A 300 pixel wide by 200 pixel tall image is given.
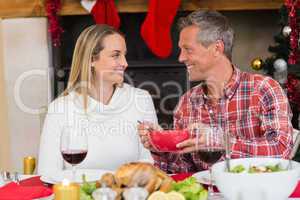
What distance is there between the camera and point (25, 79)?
3.44 m

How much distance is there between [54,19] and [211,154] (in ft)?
6.82

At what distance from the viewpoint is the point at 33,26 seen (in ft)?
11.2

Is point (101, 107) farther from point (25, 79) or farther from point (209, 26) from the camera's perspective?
point (25, 79)

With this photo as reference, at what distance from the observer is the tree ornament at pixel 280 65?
9.85 feet

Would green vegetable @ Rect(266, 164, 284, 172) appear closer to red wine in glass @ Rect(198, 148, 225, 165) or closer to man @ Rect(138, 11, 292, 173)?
red wine in glass @ Rect(198, 148, 225, 165)

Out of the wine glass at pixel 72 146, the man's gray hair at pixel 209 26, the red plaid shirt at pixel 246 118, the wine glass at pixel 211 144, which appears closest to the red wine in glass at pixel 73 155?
the wine glass at pixel 72 146

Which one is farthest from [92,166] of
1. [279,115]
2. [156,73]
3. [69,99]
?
[156,73]

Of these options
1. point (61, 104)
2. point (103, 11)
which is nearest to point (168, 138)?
point (61, 104)

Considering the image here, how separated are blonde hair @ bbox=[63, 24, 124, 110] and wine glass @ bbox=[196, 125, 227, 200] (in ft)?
2.92

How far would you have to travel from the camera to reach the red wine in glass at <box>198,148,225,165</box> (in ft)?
4.77

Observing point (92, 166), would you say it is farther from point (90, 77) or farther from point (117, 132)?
point (90, 77)

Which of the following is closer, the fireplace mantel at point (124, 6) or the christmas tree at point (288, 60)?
the christmas tree at point (288, 60)

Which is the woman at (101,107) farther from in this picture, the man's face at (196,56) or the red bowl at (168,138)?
the red bowl at (168,138)

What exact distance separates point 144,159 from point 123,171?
930mm
